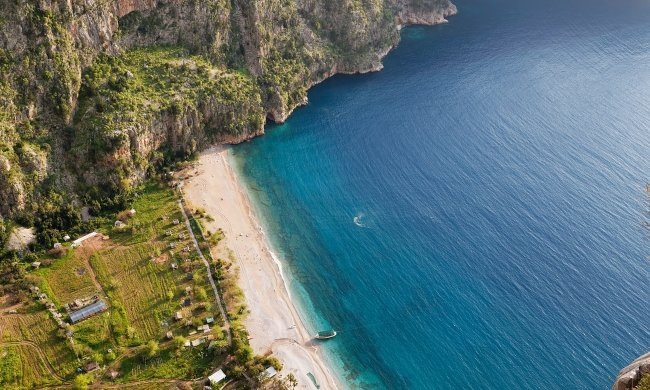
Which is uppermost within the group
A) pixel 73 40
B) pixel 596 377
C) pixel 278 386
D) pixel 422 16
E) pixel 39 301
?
pixel 73 40

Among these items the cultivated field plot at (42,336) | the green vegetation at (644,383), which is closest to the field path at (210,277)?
the cultivated field plot at (42,336)

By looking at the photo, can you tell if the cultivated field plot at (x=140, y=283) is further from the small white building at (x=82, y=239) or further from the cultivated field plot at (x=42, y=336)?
the cultivated field plot at (x=42, y=336)

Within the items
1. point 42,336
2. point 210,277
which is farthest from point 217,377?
point 42,336

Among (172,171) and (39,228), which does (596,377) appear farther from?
(39,228)

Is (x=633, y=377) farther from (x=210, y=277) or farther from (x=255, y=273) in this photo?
(x=210, y=277)

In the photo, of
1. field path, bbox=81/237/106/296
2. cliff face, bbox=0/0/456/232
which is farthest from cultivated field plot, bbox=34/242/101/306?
cliff face, bbox=0/0/456/232

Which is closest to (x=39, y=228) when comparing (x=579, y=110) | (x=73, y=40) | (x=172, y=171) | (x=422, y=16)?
(x=172, y=171)

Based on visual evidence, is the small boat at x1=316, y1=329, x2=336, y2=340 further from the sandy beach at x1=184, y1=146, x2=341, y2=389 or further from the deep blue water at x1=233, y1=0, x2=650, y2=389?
the sandy beach at x1=184, y1=146, x2=341, y2=389
